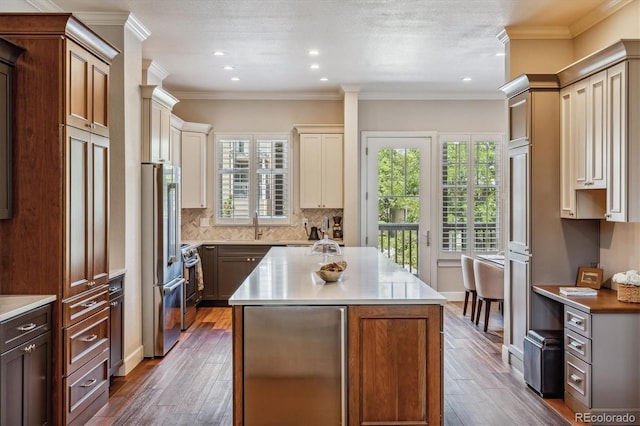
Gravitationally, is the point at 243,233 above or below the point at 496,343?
above

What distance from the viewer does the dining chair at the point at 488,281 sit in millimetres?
5184

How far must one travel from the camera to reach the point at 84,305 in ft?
10.0

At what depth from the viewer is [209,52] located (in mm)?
5117

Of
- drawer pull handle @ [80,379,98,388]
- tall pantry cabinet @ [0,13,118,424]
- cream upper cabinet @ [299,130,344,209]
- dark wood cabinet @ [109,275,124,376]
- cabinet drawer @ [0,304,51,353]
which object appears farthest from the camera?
cream upper cabinet @ [299,130,344,209]

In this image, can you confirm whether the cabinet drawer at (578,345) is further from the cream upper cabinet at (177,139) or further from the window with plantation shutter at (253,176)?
the cream upper cabinet at (177,139)

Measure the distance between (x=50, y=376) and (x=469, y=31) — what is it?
173 inches

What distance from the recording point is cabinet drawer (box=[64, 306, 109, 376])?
2.86m

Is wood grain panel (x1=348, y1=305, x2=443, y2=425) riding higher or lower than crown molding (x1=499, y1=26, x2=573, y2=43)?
lower

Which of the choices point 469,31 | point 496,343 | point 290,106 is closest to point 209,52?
point 290,106

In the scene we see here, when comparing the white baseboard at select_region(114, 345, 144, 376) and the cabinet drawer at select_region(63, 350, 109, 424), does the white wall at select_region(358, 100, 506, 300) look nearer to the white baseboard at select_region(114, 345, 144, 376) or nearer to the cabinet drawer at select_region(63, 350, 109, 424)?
the white baseboard at select_region(114, 345, 144, 376)

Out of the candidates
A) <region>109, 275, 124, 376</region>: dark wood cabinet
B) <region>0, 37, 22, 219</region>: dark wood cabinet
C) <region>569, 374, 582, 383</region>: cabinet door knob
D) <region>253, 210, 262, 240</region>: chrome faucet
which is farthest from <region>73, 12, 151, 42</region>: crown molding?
<region>569, 374, 582, 383</region>: cabinet door knob

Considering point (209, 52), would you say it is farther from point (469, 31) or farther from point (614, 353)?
point (614, 353)

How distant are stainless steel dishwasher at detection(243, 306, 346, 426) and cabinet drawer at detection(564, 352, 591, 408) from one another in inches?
67.9

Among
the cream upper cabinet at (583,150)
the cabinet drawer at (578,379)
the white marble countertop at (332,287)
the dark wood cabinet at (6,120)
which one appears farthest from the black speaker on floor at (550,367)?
the dark wood cabinet at (6,120)
